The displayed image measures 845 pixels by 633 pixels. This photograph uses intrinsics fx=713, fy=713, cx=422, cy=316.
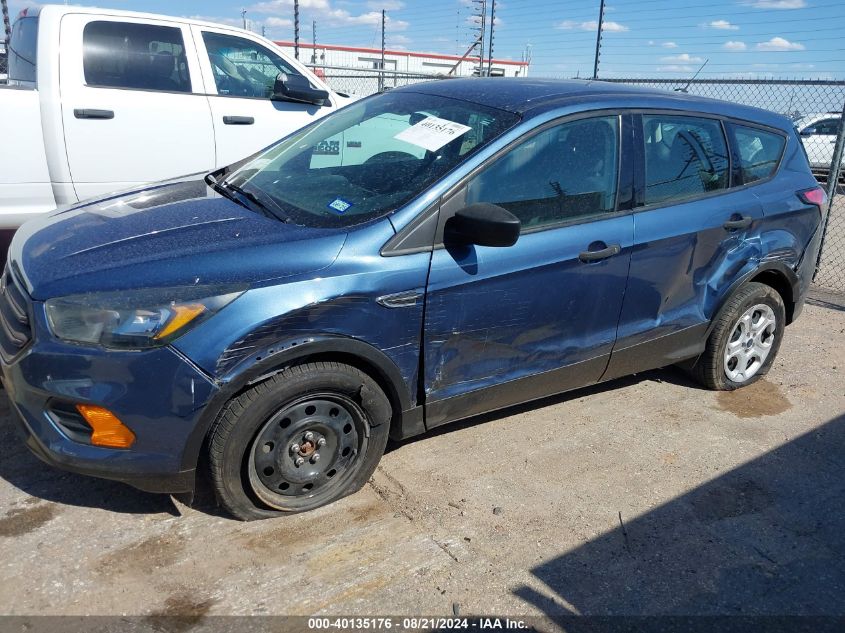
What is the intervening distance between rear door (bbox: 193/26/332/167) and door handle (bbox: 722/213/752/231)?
145 inches

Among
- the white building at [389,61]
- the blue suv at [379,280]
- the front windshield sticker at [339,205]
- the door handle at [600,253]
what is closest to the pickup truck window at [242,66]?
the blue suv at [379,280]

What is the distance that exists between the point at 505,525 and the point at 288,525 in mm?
924

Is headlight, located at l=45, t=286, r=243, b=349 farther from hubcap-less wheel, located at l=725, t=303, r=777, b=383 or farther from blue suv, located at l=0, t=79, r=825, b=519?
hubcap-less wheel, located at l=725, t=303, r=777, b=383

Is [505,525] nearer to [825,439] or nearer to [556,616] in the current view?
[556,616]

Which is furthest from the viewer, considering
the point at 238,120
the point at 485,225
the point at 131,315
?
the point at 238,120

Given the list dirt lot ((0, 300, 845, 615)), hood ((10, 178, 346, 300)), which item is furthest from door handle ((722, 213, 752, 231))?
hood ((10, 178, 346, 300))

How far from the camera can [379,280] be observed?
2867mm

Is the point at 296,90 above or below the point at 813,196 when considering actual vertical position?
above

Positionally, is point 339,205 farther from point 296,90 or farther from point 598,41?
point 598,41

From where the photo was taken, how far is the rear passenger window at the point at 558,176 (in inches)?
126

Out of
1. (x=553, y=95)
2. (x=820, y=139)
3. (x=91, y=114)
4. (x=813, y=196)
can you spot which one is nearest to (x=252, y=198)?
(x=553, y=95)

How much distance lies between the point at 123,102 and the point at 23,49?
103 centimetres

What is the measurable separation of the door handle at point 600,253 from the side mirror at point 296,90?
11.4ft

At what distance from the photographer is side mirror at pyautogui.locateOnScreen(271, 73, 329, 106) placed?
5.88m
